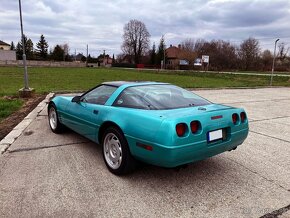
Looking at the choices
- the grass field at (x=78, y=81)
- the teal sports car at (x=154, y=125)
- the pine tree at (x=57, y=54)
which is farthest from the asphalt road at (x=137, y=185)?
the pine tree at (x=57, y=54)

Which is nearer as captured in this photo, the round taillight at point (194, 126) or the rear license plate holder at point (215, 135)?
the round taillight at point (194, 126)

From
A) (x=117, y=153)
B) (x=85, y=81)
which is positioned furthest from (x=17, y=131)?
(x=85, y=81)

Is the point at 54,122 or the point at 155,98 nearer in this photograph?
the point at 155,98

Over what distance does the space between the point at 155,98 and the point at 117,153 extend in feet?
3.06

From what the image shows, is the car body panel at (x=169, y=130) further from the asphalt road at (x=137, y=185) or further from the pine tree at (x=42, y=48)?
the pine tree at (x=42, y=48)

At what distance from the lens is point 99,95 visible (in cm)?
449

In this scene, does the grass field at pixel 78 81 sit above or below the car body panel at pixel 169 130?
below

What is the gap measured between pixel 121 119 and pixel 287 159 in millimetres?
2822

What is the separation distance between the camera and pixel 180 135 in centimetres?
306

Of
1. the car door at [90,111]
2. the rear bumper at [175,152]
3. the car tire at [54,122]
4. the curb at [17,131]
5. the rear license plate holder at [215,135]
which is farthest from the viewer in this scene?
the car tire at [54,122]

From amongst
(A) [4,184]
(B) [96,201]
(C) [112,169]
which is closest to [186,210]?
(B) [96,201]

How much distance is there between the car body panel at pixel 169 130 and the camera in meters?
3.03

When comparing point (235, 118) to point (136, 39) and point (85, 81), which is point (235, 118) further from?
point (136, 39)

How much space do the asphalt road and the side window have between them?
0.87 m
